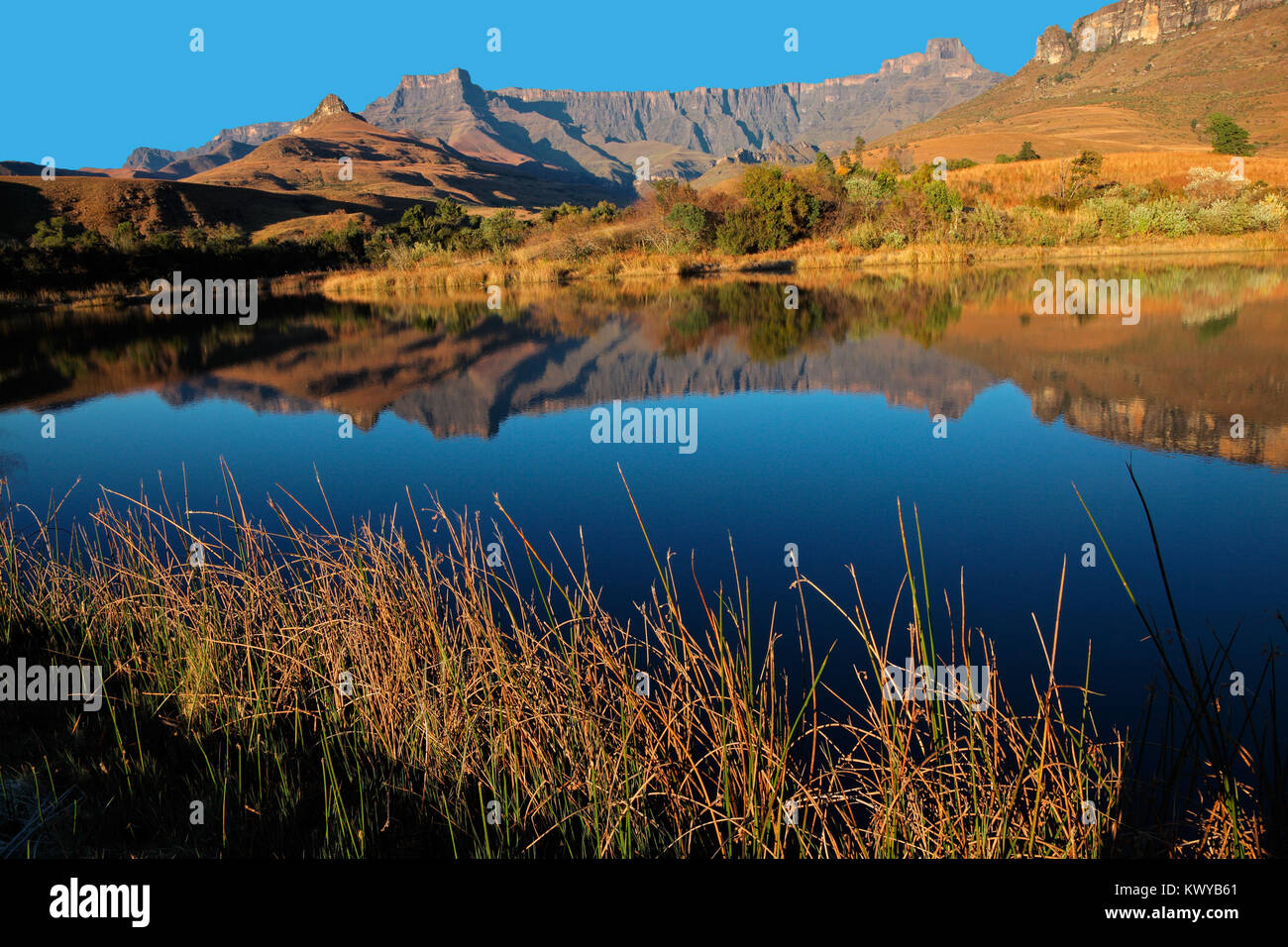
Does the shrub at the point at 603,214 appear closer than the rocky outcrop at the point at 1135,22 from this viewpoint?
Yes

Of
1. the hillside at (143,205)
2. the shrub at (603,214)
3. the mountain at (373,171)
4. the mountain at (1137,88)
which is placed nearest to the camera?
the shrub at (603,214)

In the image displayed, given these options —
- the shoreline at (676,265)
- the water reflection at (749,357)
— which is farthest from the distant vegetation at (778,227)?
the water reflection at (749,357)

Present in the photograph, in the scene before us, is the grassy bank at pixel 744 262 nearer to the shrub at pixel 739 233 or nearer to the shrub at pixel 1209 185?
the shrub at pixel 739 233

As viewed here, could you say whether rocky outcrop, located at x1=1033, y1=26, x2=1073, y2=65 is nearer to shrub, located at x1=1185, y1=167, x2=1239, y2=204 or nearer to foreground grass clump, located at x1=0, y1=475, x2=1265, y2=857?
shrub, located at x1=1185, y1=167, x2=1239, y2=204

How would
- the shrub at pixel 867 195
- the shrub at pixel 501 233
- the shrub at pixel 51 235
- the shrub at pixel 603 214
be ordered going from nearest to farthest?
1. the shrub at pixel 51 235
2. the shrub at pixel 867 195
3. the shrub at pixel 501 233
4. the shrub at pixel 603 214

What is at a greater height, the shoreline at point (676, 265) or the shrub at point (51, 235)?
the shrub at point (51, 235)

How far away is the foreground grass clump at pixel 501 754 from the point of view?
2217mm

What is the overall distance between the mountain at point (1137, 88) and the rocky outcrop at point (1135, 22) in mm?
140

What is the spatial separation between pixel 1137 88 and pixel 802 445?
11078 centimetres

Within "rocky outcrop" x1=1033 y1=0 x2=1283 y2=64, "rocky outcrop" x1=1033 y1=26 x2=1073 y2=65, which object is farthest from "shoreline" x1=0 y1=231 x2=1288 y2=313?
→ "rocky outcrop" x1=1033 y1=26 x2=1073 y2=65

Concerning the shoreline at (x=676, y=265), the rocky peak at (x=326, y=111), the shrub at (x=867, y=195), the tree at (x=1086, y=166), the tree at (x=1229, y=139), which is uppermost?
the rocky peak at (x=326, y=111)
